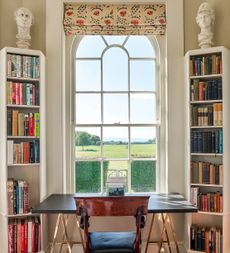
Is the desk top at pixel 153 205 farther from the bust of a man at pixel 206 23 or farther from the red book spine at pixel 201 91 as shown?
the bust of a man at pixel 206 23

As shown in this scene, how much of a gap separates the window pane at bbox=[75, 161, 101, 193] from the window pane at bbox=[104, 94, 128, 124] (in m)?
0.53

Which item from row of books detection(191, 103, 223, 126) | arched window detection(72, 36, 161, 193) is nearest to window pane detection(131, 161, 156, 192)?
arched window detection(72, 36, 161, 193)

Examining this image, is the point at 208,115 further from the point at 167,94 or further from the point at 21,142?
the point at 21,142

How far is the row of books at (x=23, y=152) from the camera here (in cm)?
282

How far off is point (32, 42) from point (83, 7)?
2.18ft

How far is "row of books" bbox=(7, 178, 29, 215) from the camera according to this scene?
2799mm

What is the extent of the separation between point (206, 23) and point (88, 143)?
175cm

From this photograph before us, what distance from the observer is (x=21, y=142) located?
116 inches

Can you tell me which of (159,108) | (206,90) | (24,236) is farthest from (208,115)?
(24,236)

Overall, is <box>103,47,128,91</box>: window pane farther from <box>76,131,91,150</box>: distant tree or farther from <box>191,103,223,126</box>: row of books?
<box>191,103,223,126</box>: row of books

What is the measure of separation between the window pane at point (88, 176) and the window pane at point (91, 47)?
121cm

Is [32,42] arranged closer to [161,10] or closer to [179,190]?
[161,10]

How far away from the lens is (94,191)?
3.30 meters

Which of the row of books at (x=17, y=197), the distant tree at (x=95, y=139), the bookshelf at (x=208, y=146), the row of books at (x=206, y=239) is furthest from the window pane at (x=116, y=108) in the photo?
the row of books at (x=206, y=239)
